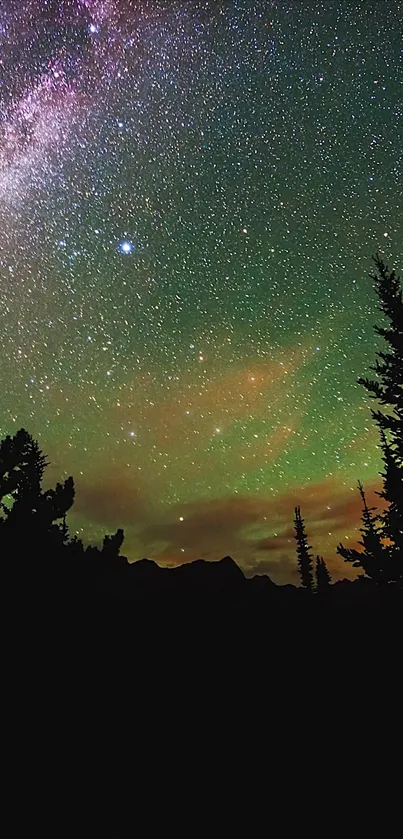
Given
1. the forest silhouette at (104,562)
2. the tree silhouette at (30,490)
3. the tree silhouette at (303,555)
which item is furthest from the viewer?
the tree silhouette at (303,555)

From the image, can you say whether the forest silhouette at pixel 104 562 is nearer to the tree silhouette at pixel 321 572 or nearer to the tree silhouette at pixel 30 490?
the tree silhouette at pixel 30 490

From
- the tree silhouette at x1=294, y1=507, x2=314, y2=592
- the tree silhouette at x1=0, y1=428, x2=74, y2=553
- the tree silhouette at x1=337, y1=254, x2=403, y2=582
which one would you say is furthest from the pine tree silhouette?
the tree silhouette at x1=294, y1=507, x2=314, y2=592

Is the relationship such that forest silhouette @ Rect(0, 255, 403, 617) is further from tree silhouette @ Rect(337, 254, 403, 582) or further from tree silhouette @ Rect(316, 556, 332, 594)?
tree silhouette @ Rect(316, 556, 332, 594)

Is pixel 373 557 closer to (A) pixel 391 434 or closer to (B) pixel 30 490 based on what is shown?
(A) pixel 391 434

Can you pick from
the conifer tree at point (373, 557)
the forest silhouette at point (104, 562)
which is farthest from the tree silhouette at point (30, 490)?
the conifer tree at point (373, 557)

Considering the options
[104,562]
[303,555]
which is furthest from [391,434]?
[303,555]

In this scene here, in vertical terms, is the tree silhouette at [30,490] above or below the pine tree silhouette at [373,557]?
above

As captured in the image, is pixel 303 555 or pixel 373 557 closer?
pixel 373 557

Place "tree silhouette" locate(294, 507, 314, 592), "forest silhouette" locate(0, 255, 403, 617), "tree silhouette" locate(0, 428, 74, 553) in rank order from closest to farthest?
1. "forest silhouette" locate(0, 255, 403, 617)
2. "tree silhouette" locate(0, 428, 74, 553)
3. "tree silhouette" locate(294, 507, 314, 592)

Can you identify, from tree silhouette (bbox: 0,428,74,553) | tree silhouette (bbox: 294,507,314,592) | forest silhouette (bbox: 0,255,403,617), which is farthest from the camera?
tree silhouette (bbox: 294,507,314,592)

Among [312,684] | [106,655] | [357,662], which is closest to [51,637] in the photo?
[106,655]

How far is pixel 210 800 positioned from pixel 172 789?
671 millimetres

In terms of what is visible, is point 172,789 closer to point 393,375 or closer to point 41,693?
point 41,693

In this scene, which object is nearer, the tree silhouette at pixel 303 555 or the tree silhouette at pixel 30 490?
the tree silhouette at pixel 30 490
